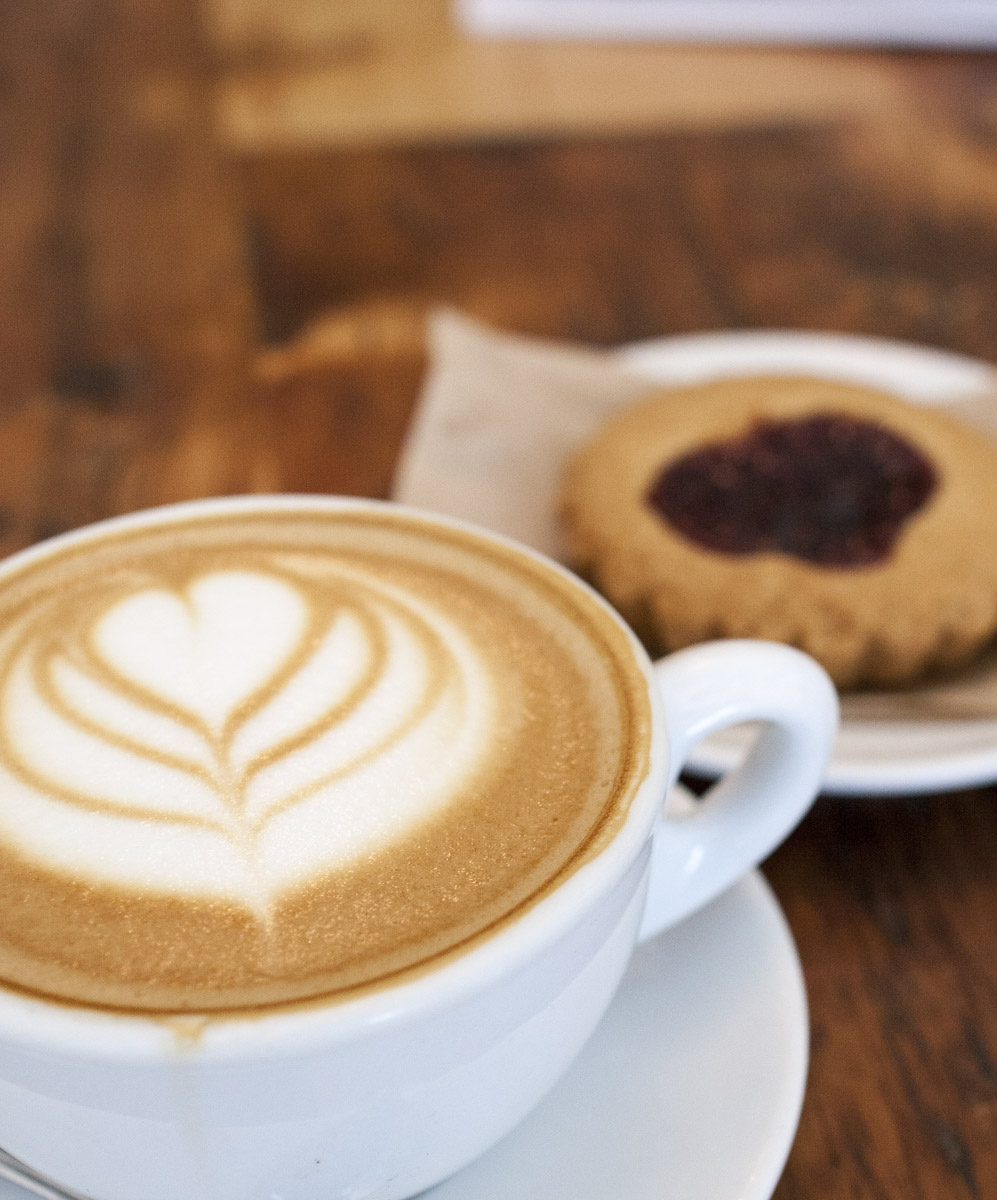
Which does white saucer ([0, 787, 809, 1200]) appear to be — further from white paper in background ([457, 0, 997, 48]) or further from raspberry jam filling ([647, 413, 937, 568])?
white paper in background ([457, 0, 997, 48])

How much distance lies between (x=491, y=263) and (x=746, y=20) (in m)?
1.18

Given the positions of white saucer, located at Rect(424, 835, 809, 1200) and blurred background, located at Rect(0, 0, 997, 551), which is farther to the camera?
blurred background, located at Rect(0, 0, 997, 551)

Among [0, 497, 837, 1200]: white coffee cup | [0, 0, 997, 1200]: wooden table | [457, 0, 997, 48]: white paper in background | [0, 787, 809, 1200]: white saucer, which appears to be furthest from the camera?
[457, 0, 997, 48]: white paper in background

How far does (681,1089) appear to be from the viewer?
2.01ft

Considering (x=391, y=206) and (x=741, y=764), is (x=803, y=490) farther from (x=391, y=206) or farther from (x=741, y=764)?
(x=391, y=206)

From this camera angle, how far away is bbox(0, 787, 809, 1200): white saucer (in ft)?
1.88

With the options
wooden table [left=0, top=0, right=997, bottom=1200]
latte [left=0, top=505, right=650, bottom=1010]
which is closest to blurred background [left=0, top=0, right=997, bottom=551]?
wooden table [left=0, top=0, right=997, bottom=1200]

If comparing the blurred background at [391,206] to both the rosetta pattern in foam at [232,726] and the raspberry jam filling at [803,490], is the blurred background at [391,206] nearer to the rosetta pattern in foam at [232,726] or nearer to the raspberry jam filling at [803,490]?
the raspberry jam filling at [803,490]

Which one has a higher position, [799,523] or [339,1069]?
[339,1069]

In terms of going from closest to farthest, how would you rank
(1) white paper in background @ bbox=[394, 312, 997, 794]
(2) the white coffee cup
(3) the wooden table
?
(2) the white coffee cup
(3) the wooden table
(1) white paper in background @ bbox=[394, 312, 997, 794]

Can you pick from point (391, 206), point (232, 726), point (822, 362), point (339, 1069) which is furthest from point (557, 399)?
point (339, 1069)

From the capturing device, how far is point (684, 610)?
1044mm

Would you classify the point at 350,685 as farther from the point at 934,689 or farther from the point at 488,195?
the point at 488,195

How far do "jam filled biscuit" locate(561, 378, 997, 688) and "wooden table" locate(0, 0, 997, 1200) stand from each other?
8.0 inches
